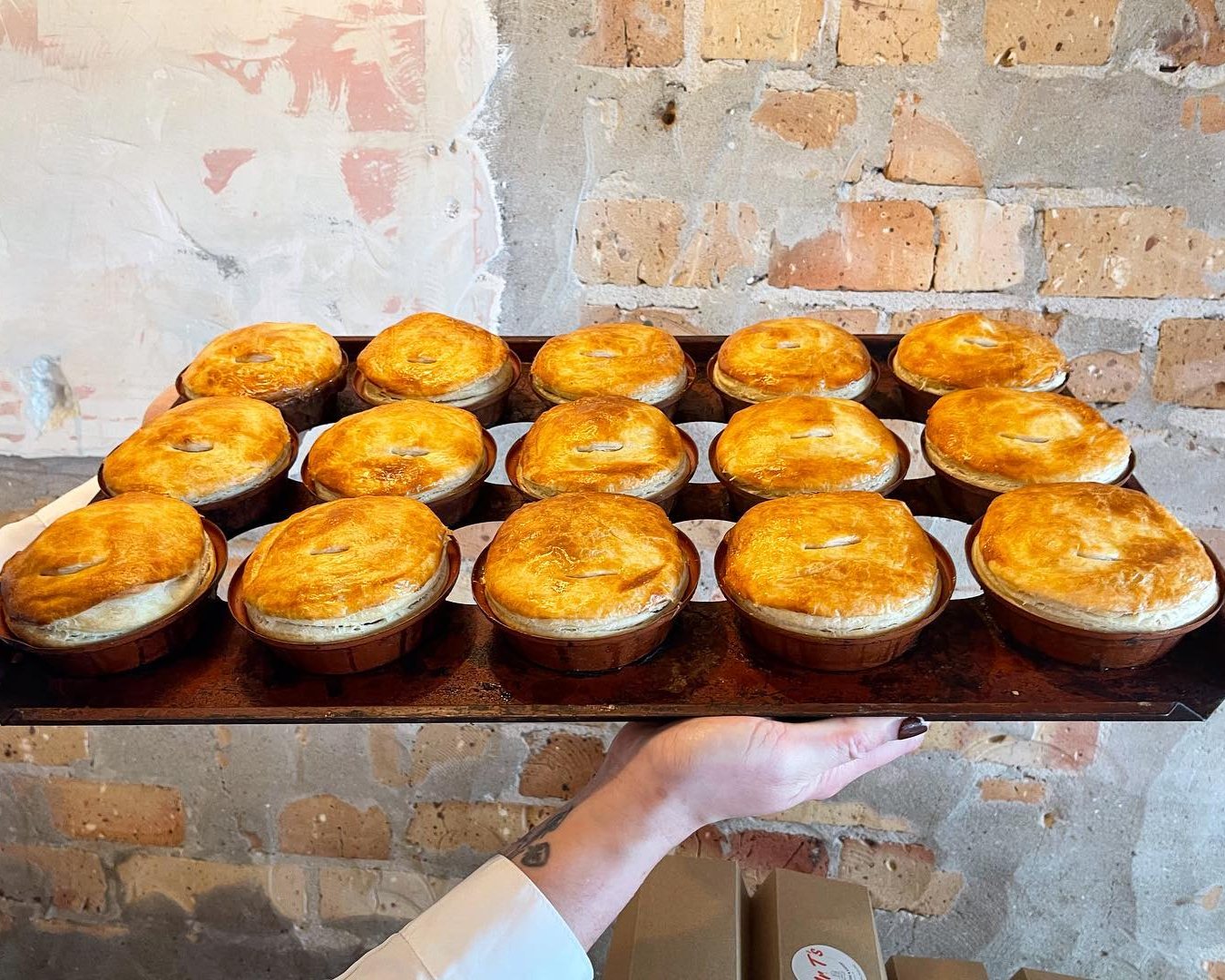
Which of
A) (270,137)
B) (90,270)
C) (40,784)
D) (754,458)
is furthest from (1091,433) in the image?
(40,784)

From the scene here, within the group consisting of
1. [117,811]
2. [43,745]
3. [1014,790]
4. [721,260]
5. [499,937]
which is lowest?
[117,811]

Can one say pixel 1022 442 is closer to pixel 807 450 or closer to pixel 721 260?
pixel 807 450

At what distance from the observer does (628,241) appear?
1.92m

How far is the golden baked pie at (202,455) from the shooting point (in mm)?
1397

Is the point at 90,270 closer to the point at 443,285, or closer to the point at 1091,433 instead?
the point at 443,285

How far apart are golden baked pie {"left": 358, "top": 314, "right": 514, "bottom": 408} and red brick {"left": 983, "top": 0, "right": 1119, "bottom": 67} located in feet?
3.57

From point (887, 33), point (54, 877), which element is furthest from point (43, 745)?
point (887, 33)

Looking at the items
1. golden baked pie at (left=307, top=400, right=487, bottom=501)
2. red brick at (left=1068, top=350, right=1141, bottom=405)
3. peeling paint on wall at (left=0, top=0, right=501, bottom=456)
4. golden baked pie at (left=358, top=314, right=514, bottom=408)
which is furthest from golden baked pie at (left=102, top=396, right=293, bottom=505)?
red brick at (left=1068, top=350, right=1141, bottom=405)

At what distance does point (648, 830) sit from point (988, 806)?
128cm

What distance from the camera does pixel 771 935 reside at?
5.34 ft

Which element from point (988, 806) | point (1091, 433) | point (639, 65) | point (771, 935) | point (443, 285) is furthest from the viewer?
point (988, 806)

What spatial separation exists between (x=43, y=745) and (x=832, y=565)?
2.19 m

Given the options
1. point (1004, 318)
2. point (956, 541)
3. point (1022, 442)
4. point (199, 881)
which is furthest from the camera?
point (199, 881)

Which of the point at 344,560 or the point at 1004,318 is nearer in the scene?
the point at 344,560
